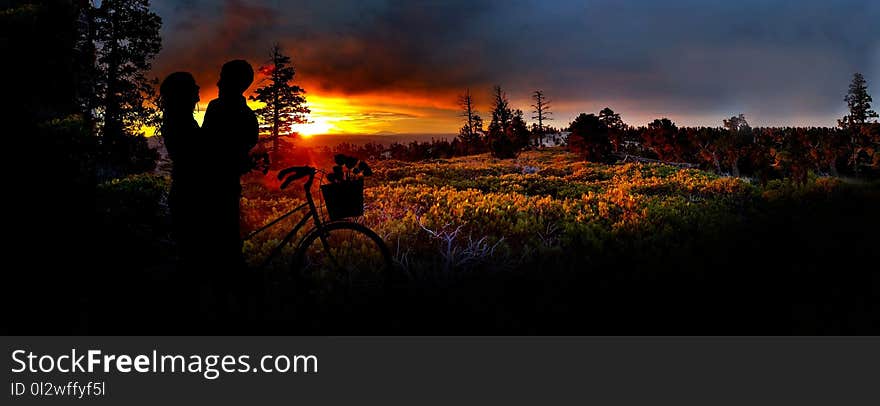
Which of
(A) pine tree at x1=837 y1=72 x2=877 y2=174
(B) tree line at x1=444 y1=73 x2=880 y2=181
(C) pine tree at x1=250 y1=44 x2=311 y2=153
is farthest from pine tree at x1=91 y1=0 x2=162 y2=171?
(A) pine tree at x1=837 y1=72 x2=877 y2=174

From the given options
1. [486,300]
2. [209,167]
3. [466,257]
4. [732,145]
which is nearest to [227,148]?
[209,167]

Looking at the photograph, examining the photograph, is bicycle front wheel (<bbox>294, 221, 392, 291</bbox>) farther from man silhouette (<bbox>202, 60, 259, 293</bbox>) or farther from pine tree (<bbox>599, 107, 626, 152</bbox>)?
pine tree (<bbox>599, 107, 626, 152</bbox>)

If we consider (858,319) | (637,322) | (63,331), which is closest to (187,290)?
(63,331)

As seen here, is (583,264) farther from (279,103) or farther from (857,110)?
(857,110)

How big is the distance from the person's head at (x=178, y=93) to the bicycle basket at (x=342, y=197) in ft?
5.05

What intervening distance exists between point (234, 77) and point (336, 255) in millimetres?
3065

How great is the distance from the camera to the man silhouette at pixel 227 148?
4395 mm

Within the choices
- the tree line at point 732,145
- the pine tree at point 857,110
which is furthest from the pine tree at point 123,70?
the pine tree at point 857,110

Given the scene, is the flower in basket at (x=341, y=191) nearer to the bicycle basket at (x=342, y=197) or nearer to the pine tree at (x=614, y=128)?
the bicycle basket at (x=342, y=197)

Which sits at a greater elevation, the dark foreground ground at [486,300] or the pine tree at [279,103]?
the pine tree at [279,103]

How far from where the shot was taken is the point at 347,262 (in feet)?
21.2

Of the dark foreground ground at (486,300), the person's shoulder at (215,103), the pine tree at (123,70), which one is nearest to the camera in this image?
the person's shoulder at (215,103)

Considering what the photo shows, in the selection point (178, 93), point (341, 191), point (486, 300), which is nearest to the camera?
point (178, 93)

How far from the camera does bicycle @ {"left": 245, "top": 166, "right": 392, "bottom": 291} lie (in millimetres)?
5000
